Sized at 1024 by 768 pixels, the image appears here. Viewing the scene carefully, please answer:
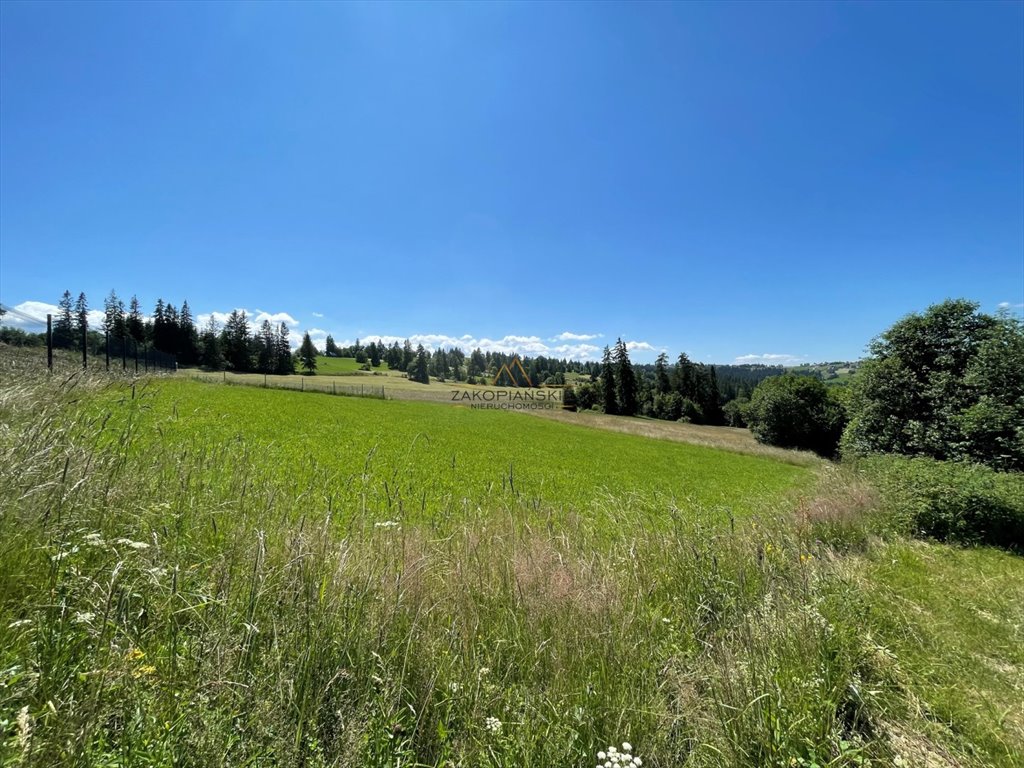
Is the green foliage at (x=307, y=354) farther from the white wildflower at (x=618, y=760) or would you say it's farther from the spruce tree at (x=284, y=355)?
the white wildflower at (x=618, y=760)

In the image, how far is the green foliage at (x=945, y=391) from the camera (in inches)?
507

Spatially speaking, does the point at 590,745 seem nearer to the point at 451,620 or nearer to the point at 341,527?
the point at 451,620

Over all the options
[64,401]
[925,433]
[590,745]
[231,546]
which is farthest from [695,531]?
[925,433]

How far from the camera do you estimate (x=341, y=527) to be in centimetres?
414

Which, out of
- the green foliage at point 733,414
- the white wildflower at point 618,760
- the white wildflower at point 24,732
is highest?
the white wildflower at point 24,732

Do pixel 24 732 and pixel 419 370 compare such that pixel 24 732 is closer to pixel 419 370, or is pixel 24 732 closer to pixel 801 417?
pixel 801 417

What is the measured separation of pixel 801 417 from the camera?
4328 centimetres

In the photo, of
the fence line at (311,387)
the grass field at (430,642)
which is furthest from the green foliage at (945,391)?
the fence line at (311,387)

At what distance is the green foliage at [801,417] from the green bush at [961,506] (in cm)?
4169

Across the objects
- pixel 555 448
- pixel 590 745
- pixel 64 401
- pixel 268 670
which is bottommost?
pixel 555 448

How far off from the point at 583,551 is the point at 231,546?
10.0 ft

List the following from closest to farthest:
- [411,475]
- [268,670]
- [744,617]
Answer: [268,670] < [744,617] < [411,475]

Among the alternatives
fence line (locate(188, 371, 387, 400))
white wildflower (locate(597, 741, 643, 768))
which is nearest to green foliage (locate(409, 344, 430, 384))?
fence line (locate(188, 371, 387, 400))

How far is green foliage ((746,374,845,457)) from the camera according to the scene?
1677 inches
